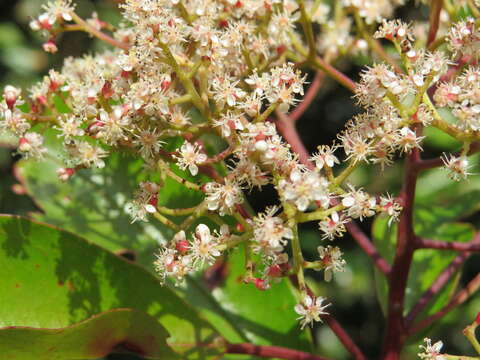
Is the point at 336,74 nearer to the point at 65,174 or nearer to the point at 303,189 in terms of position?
the point at 303,189

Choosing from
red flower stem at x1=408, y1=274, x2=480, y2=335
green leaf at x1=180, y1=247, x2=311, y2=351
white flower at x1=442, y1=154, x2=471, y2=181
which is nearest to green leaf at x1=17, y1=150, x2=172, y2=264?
green leaf at x1=180, y1=247, x2=311, y2=351

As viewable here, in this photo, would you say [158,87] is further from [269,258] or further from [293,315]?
[293,315]

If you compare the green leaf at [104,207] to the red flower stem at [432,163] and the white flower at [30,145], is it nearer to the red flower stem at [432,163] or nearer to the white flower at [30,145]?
the white flower at [30,145]

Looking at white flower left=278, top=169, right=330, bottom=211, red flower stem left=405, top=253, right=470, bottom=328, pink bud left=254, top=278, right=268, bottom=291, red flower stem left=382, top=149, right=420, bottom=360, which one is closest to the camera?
white flower left=278, top=169, right=330, bottom=211

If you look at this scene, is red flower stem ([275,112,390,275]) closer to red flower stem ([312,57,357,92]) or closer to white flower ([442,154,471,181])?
red flower stem ([312,57,357,92])

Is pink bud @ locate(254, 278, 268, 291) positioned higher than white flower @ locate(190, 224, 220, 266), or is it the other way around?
white flower @ locate(190, 224, 220, 266)

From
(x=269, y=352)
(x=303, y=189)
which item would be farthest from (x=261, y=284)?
(x=269, y=352)

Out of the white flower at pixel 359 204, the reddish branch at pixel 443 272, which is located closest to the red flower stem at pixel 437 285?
the reddish branch at pixel 443 272
